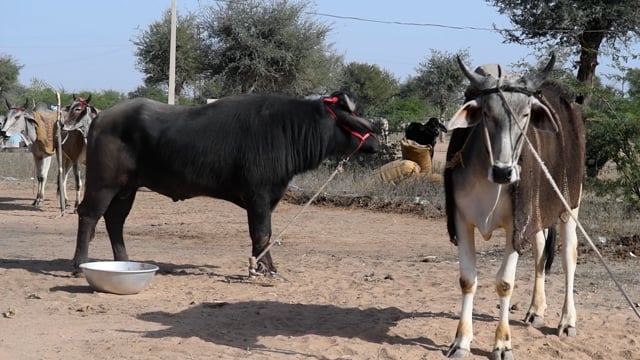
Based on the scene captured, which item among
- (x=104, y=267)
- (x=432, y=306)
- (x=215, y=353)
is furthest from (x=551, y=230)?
(x=104, y=267)

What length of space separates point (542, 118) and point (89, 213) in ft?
19.3

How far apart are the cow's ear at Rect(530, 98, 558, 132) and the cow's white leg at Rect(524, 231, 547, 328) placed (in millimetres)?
1586

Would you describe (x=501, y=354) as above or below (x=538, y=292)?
below

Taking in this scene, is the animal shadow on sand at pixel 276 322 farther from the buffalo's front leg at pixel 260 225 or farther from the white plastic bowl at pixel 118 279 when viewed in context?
the buffalo's front leg at pixel 260 225

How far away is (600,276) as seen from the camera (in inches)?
421

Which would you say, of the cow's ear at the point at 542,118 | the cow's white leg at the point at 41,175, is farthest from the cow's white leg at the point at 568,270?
the cow's white leg at the point at 41,175

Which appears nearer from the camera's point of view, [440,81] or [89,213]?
[89,213]

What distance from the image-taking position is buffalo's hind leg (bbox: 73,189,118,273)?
34.7 feet

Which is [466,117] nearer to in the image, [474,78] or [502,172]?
[474,78]

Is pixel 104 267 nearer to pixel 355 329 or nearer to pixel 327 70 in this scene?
pixel 355 329

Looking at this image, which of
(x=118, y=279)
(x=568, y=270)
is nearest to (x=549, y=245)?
(x=568, y=270)

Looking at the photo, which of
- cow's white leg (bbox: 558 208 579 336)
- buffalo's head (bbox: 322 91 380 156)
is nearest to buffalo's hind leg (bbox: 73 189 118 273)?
buffalo's head (bbox: 322 91 380 156)

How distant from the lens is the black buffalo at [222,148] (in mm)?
10352

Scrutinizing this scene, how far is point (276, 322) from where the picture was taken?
27.2 ft
